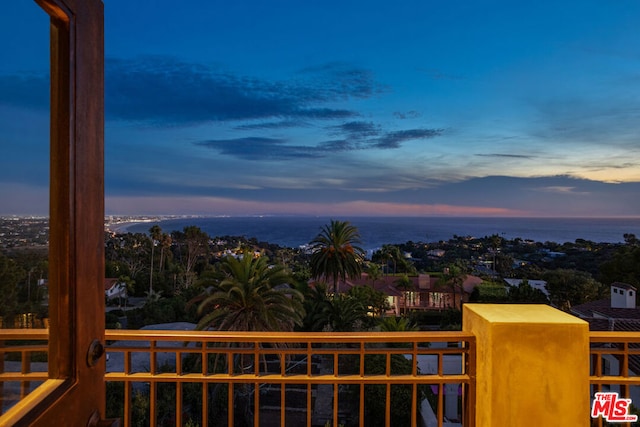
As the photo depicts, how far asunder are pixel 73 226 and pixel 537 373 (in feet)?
6.24

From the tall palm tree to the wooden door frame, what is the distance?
30.8 feet

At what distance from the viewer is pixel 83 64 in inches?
33.2

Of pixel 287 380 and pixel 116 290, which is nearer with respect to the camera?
pixel 287 380

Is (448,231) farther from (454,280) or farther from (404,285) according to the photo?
(404,285)

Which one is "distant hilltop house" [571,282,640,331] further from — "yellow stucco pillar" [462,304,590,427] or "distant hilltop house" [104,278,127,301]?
"distant hilltop house" [104,278,127,301]

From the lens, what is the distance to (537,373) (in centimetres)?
164

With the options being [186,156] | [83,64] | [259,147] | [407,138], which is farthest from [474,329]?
[259,147]

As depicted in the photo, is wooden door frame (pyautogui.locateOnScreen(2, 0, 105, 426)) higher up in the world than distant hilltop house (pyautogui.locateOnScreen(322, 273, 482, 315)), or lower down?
higher up

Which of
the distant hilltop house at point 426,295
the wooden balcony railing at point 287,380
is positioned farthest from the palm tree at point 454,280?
the wooden balcony railing at point 287,380

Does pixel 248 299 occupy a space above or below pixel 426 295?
above

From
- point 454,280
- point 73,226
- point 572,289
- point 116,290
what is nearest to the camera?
point 73,226

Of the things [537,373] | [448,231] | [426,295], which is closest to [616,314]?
[537,373]

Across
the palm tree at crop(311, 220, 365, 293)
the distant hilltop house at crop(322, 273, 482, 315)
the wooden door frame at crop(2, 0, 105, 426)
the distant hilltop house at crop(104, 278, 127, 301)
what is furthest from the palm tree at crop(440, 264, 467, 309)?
the wooden door frame at crop(2, 0, 105, 426)

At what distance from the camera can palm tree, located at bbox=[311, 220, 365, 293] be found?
877 inches
